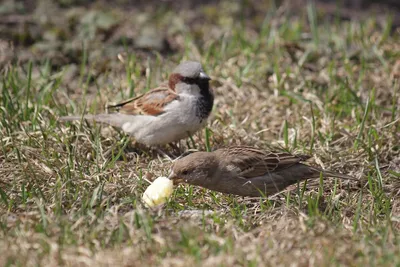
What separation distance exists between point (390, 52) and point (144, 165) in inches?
128

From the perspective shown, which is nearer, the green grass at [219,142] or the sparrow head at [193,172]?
the green grass at [219,142]

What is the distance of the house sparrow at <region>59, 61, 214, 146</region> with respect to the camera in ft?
19.9

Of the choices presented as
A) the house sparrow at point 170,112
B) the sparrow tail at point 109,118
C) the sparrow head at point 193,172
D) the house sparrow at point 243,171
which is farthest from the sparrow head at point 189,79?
the sparrow head at point 193,172

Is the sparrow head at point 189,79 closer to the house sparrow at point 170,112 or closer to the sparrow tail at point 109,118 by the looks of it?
the house sparrow at point 170,112

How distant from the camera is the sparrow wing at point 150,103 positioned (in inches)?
244

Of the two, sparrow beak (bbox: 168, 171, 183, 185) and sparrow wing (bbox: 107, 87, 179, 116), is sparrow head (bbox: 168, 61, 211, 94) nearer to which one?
sparrow wing (bbox: 107, 87, 179, 116)

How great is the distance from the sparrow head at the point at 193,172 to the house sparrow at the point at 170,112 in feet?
2.92

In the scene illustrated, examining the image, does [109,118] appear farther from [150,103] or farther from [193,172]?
[193,172]

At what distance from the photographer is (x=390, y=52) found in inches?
307

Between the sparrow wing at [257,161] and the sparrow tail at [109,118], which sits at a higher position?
the sparrow wing at [257,161]

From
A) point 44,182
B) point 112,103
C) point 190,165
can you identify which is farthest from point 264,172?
point 112,103

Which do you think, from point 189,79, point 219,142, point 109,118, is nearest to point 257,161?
point 219,142

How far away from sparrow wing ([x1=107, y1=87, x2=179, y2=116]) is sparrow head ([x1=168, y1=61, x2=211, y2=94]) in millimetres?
85

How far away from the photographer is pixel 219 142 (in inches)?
250
